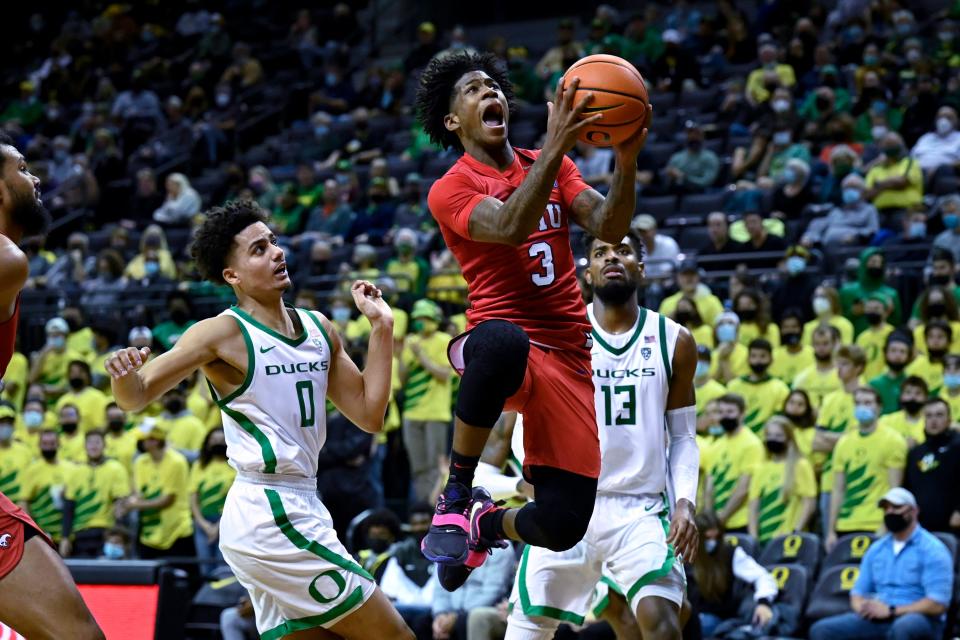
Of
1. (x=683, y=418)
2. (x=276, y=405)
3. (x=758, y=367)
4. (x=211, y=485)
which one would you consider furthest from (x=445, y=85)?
(x=211, y=485)

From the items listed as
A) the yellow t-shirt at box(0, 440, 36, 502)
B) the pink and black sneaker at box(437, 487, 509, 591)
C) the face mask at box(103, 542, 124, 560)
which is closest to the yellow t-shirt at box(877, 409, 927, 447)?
the pink and black sneaker at box(437, 487, 509, 591)

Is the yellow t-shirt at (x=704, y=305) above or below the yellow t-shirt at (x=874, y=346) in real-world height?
above

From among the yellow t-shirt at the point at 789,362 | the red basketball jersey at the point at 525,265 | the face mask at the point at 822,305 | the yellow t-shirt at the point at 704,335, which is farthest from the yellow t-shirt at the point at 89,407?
the red basketball jersey at the point at 525,265

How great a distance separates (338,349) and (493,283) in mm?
836

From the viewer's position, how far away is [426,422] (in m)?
13.4

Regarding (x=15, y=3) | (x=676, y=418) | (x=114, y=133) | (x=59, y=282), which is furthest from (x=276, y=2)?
(x=676, y=418)

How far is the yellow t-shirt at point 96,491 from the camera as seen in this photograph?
547 inches

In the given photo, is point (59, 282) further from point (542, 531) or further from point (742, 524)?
point (542, 531)

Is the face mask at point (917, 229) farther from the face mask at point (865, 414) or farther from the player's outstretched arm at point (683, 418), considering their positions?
the player's outstretched arm at point (683, 418)

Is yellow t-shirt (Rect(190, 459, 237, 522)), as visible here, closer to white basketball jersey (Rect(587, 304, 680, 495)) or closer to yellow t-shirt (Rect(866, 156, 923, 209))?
white basketball jersey (Rect(587, 304, 680, 495))

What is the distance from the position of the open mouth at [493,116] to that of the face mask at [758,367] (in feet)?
21.8

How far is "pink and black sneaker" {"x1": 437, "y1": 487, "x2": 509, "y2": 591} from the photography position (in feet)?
19.2

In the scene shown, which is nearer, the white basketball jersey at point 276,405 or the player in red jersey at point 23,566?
the player in red jersey at point 23,566

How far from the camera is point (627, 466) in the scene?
702 centimetres
